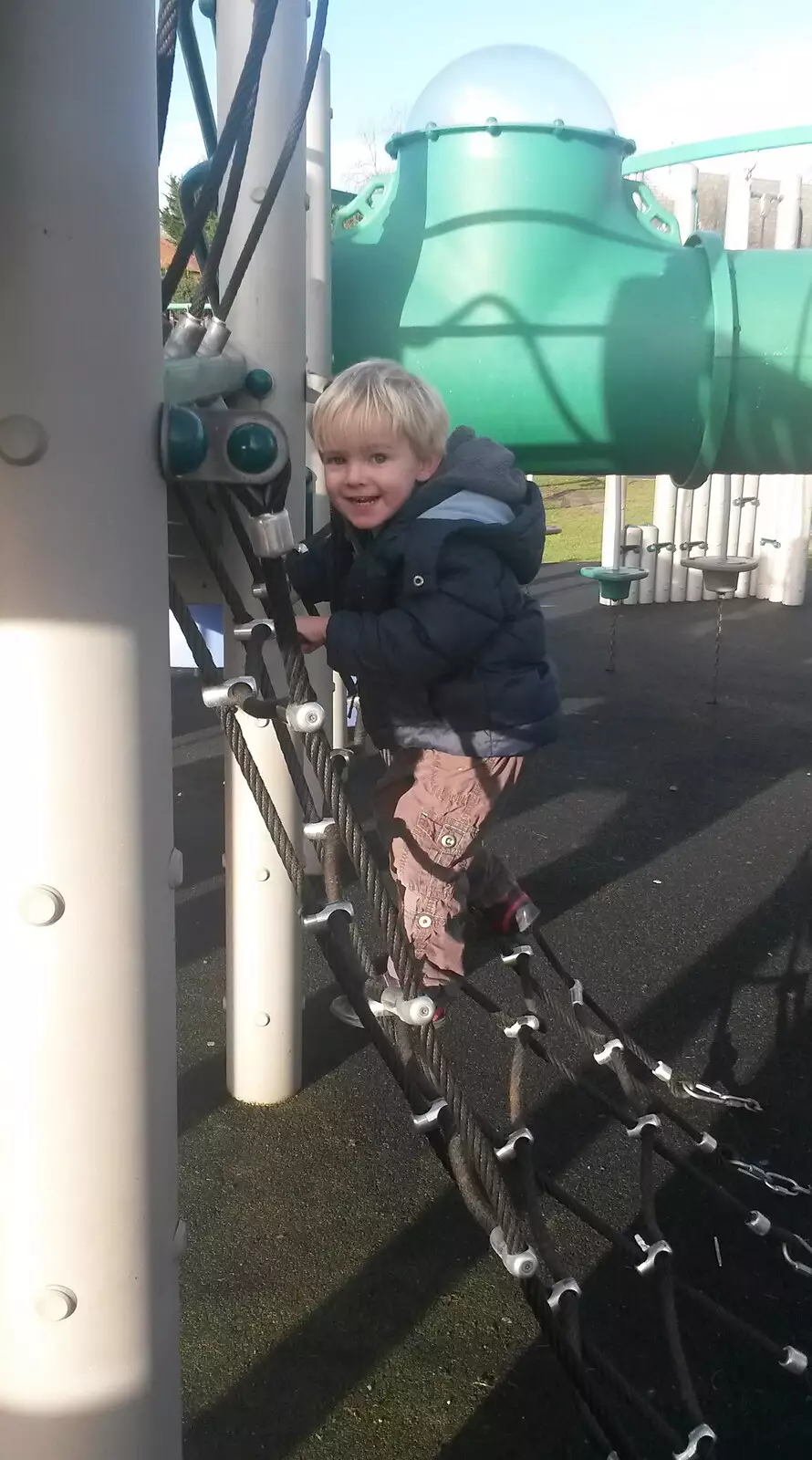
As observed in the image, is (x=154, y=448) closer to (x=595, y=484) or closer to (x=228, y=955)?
(x=228, y=955)

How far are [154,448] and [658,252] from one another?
6.22ft

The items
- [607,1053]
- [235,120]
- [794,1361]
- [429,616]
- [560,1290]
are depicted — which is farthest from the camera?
[607,1053]

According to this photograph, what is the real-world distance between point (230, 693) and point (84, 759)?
0.97 feet

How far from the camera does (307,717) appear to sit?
117cm

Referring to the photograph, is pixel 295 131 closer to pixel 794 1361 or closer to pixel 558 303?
pixel 558 303

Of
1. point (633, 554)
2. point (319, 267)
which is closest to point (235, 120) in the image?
point (319, 267)

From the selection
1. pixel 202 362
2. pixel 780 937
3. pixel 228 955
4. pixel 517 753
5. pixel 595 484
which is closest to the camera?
pixel 202 362

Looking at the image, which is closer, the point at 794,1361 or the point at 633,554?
the point at 794,1361

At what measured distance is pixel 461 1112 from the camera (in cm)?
125

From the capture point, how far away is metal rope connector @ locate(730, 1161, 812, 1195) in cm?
221

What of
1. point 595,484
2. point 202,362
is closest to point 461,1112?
point 202,362

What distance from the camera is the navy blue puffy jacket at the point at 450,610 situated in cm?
156

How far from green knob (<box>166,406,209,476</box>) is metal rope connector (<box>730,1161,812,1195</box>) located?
1780 mm

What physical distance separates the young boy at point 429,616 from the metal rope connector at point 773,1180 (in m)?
0.76
